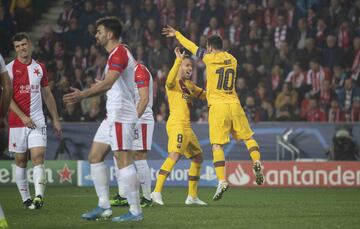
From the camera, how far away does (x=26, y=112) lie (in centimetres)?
1270

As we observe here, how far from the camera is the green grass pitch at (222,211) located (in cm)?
998

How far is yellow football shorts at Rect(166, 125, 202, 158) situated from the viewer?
13.7 m

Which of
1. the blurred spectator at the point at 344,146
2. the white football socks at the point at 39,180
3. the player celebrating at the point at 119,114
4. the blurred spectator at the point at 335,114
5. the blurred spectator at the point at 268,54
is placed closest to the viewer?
the player celebrating at the point at 119,114

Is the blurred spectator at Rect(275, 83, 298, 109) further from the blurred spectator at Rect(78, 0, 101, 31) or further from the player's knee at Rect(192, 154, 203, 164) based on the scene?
the player's knee at Rect(192, 154, 203, 164)

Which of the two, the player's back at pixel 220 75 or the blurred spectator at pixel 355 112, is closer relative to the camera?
the player's back at pixel 220 75

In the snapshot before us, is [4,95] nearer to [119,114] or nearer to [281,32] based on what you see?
[119,114]

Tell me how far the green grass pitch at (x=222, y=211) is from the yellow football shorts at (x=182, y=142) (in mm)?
810

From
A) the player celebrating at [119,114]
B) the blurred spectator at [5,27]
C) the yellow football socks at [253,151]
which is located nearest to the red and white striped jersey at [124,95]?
the player celebrating at [119,114]

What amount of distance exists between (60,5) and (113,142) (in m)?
18.5

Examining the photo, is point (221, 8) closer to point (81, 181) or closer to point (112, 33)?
point (81, 181)

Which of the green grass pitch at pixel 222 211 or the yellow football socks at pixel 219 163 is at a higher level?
the yellow football socks at pixel 219 163

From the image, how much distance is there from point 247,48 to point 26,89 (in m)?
10.9

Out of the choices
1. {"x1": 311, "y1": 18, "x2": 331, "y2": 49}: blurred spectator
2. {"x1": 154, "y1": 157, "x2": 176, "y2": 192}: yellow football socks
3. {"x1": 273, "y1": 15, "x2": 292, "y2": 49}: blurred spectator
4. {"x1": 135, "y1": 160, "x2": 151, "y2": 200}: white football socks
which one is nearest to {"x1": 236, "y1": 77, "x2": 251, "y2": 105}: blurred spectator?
{"x1": 273, "y1": 15, "x2": 292, "y2": 49}: blurred spectator

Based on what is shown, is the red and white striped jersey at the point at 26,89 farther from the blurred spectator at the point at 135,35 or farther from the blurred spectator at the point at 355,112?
the blurred spectator at the point at 135,35
